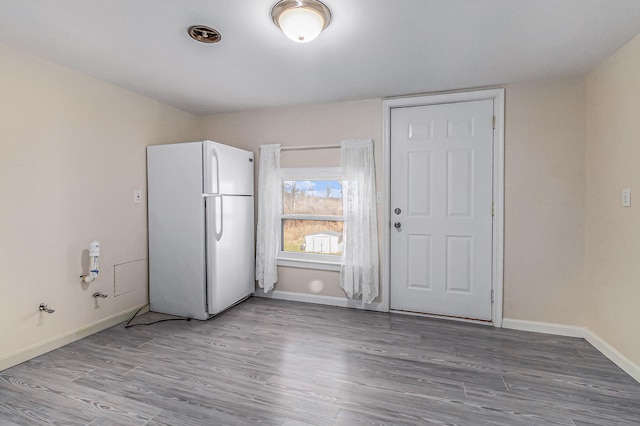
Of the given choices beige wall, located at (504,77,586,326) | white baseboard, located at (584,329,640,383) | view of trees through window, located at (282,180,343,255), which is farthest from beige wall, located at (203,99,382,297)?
white baseboard, located at (584,329,640,383)

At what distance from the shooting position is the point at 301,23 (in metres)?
1.71

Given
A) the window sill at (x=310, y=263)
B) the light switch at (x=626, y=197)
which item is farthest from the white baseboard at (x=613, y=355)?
the window sill at (x=310, y=263)

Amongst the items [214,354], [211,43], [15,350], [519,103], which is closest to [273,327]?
Answer: [214,354]

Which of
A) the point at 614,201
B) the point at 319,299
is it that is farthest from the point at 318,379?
the point at 614,201

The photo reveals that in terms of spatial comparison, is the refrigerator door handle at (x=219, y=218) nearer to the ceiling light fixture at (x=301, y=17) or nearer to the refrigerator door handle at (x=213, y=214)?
the refrigerator door handle at (x=213, y=214)

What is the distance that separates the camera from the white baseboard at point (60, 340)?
7.02 feet

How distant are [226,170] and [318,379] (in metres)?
2.07

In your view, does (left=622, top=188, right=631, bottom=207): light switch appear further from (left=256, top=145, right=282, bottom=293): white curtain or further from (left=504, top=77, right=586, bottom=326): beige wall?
(left=256, top=145, right=282, bottom=293): white curtain

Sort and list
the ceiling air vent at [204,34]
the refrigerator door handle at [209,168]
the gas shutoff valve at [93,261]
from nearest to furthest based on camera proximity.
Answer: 1. the ceiling air vent at [204,34]
2. the gas shutoff valve at [93,261]
3. the refrigerator door handle at [209,168]

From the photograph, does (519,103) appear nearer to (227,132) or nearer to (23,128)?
(227,132)

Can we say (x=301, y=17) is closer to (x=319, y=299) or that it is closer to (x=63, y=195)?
(x=63, y=195)

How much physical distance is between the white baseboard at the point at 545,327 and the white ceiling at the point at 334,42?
208cm

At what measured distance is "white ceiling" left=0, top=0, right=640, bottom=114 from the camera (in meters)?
1.70

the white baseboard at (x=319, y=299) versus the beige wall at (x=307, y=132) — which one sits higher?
the beige wall at (x=307, y=132)
